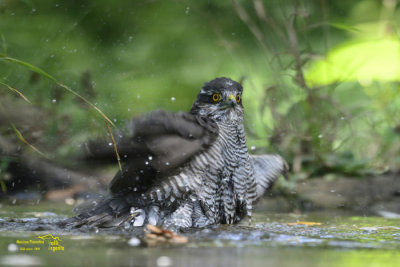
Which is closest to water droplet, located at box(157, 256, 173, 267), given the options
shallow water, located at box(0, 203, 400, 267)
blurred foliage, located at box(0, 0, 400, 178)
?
shallow water, located at box(0, 203, 400, 267)

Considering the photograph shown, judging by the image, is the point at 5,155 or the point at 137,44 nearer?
the point at 5,155

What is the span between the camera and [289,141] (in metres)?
5.93

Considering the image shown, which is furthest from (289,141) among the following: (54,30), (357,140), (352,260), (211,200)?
(352,260)

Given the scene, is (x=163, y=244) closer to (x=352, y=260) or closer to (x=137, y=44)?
(x=352, y=260)

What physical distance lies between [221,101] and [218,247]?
173 cm

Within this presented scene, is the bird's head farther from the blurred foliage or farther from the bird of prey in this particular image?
the blurred foliage

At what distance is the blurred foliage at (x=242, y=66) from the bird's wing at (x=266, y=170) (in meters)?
1.02

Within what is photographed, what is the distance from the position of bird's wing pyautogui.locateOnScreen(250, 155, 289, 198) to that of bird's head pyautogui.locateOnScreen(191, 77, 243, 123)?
592mm

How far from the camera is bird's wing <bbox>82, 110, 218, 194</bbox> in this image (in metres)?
3.66

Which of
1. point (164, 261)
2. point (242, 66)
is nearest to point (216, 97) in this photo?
point (164, 261)

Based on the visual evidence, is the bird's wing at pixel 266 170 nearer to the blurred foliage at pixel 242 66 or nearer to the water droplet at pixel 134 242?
the blurred foliage at pixel 242 66

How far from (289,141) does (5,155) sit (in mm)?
2723

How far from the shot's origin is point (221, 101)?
421 cm

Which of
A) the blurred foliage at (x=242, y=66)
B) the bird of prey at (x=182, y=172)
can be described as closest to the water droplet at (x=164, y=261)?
the bird of prey at (x=182, y=172)
